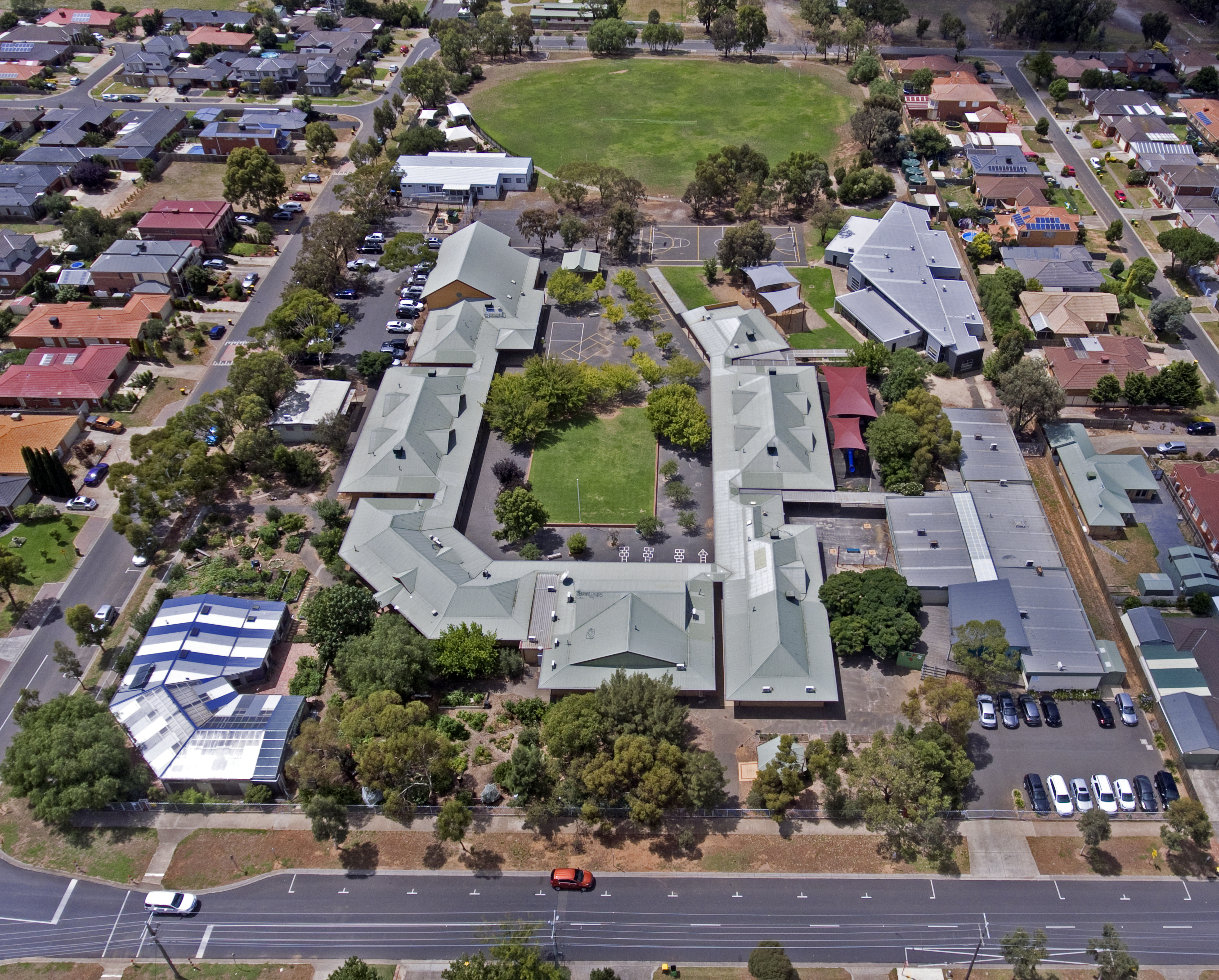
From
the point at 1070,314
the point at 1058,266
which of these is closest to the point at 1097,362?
the point at 1070,314

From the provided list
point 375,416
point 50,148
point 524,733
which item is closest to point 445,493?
point 375,416

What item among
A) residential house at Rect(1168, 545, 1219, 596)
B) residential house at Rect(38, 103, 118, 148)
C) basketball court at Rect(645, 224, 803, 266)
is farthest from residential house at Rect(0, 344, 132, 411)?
residential house at Rect(1168, 545, 1219, 596)

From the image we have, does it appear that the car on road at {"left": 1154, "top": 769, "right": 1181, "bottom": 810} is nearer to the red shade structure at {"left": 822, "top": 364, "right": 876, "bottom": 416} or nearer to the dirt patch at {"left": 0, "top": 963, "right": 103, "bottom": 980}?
the red shade structure at {"left": 822, "top": 364, "right": 876, "bottom": 416}

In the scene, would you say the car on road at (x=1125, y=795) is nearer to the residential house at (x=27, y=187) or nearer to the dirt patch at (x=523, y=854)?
the dirt patch at (x=523, y=854)

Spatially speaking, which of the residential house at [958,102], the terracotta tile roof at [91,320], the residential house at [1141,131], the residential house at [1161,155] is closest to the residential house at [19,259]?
the terracotta tile roof at [91,320]

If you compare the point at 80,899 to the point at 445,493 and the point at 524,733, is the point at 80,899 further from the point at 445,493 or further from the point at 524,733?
the point at 445,493

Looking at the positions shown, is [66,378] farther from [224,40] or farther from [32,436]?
[224,40]
